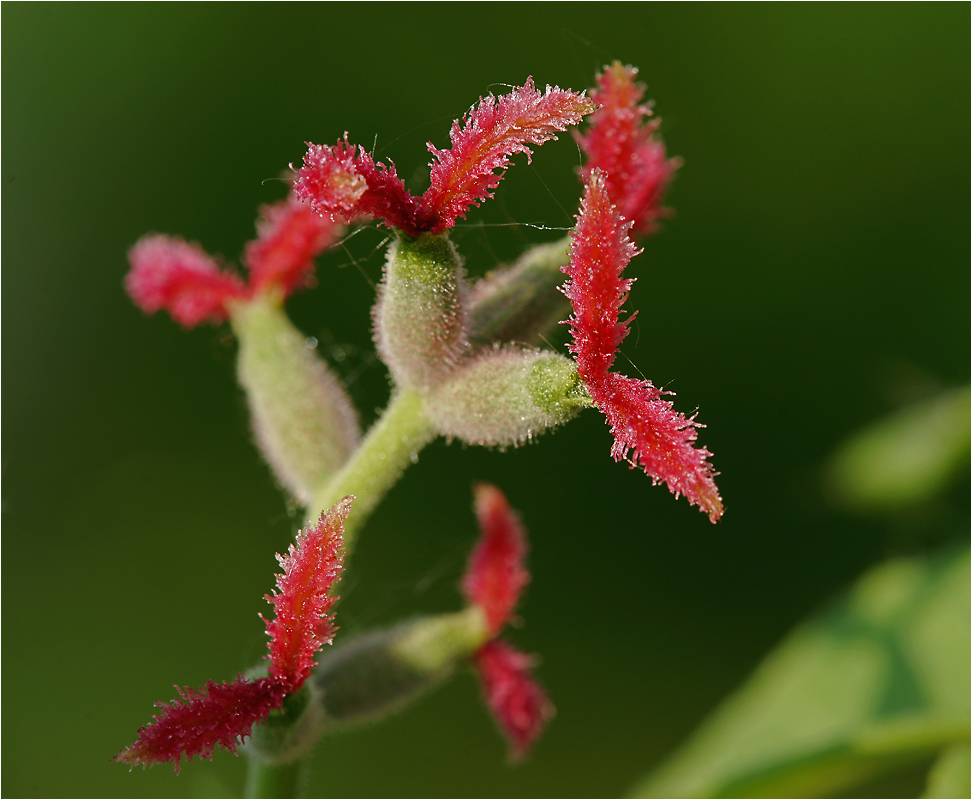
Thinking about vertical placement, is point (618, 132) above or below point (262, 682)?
above

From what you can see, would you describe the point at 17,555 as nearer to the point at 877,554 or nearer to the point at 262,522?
the point at 262,522

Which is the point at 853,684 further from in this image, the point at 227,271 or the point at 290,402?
the point at 227,271

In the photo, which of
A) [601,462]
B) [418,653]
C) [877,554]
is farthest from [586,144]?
[877,554]

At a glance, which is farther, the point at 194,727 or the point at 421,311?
the point at 421,311

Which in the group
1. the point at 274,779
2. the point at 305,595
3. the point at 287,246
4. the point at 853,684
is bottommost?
the point at 853,684

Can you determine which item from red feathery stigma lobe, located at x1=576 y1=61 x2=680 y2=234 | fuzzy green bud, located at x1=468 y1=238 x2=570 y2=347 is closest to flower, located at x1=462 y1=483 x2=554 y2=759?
fuzzy green bud, located at x1=468 y1=238 x2=570 y2=347

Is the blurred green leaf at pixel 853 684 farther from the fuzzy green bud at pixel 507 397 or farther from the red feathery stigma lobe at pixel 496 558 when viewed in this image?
the fuzzy green bud at pixel 507 397

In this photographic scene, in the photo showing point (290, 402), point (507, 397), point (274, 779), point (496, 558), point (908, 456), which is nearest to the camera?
point (507, 397)

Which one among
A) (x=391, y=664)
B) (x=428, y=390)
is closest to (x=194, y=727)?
(x=391, y=664)
